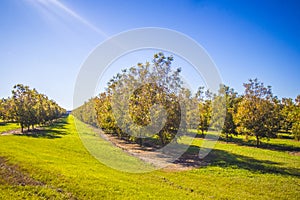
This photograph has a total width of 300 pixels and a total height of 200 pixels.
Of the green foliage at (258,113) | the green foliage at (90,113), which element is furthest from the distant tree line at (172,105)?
the green foliage at (90,113)

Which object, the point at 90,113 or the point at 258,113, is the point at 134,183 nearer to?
the point at 258,113

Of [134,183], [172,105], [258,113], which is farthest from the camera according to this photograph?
[258,113]

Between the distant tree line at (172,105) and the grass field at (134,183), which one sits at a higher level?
the distant tree line at (172,105)

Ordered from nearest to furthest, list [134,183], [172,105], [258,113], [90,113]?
[134,183] → [172,105] → [258,113] → [90,113]

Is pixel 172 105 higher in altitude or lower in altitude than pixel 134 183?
higher

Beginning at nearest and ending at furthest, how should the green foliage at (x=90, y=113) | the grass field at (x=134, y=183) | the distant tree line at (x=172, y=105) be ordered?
the grass field at (x=134, y=183)
the distant tree line at (x=172, y=105)
the green foliage at (x=90, y=113)

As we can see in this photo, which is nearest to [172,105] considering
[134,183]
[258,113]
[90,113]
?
[134,183]

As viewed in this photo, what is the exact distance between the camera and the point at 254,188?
1692 cm

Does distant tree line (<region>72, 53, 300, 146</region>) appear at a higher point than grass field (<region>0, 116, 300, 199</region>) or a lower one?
higher

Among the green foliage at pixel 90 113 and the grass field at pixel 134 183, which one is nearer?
the grass field at pixel 134 183

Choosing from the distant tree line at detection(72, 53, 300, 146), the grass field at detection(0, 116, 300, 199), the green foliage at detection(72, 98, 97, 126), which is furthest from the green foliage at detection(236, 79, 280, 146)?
the green foliage at detection(72, 98, 97, 126)

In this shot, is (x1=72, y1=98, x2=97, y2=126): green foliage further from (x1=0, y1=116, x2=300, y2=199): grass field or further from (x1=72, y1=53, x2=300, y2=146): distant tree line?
(x1=0, y1=116, x2=300, y2=199): grass field

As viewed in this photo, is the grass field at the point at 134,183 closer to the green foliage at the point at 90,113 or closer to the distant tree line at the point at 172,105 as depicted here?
the distant tree line at the point at 172,105

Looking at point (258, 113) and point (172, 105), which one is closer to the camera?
point (172, 105)
